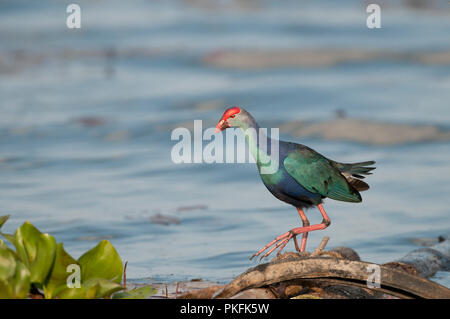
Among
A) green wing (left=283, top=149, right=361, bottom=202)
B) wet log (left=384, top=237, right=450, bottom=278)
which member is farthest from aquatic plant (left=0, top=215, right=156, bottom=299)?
wet log (left=384, top=237, right=450, bottom=278)

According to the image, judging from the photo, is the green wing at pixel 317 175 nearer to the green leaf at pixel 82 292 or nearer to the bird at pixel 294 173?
the bird at pixel 294 173

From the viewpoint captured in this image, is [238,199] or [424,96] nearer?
[238,199]

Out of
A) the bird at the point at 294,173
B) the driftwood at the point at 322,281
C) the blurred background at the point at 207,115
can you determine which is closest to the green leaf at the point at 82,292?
the driftwood at the point at 322,281

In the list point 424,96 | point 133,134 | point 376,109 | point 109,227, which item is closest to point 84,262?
point 109,227

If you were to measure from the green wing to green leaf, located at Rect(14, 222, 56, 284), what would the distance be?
1490mm

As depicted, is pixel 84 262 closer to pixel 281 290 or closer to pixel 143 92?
pixel 281 290

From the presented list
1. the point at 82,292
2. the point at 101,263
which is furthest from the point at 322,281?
the point at 82,292

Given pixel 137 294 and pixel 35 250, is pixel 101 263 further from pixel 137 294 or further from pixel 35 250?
pixel 35 250

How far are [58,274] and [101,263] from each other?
24 centimetres

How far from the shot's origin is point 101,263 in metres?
4.15

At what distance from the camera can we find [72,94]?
11.7 metres

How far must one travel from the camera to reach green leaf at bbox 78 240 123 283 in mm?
4145

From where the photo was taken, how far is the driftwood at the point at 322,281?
4094mm
